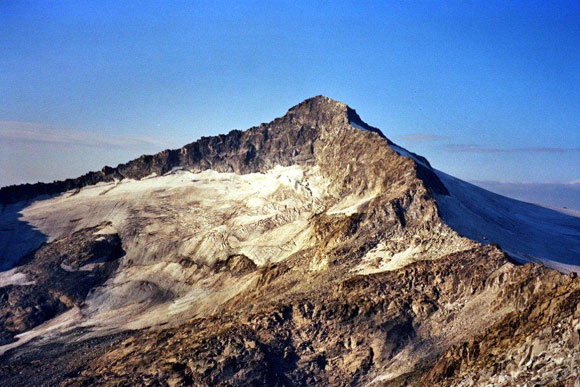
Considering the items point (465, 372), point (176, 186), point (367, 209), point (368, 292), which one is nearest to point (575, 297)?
point (465, 372)

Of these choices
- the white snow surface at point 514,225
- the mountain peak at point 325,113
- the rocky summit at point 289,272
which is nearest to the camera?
the rocky summit at point 289,272

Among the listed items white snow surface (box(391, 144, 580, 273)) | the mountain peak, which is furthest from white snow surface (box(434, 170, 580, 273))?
the mountain peak

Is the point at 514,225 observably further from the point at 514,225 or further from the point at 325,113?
the point at 325,113

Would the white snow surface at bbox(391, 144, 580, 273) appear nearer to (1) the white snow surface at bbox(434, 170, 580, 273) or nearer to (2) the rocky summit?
(1) the white snow surface at bbox(434, 170, 580, 273)

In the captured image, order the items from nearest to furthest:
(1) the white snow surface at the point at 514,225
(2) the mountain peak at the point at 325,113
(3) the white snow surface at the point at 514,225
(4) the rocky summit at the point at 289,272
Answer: (4) the rocky summit at the point at 289,272 < (1) the white snow surface at the point at 514,225 < (3) the white snow surface at the point at 514,225 < (2) the mountain peak at the point at 325,113

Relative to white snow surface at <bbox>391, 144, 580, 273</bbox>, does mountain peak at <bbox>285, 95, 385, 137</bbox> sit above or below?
above

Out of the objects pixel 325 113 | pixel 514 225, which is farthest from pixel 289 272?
pixel 325 113

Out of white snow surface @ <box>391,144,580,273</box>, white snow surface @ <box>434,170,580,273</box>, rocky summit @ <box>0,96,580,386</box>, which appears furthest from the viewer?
white snow surface @ <box>434,170,580,273</box>

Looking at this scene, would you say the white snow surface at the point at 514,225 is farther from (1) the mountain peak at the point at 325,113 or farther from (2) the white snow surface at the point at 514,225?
(1) the mountain peak at the point at 325,113

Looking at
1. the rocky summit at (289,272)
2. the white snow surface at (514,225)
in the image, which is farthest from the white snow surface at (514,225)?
the rocky summit at (289,272)

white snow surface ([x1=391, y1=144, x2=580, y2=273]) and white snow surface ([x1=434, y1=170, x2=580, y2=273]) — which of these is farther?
white snow surface ([x1=434, y1=170, x2=580, y2=273])
